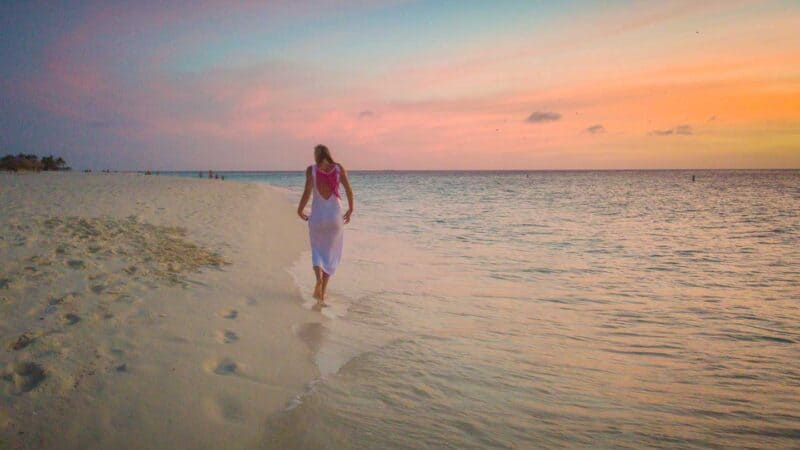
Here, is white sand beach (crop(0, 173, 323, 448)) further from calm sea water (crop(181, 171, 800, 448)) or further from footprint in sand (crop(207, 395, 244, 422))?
calm sea water (crop(181, 171, 800, 448))

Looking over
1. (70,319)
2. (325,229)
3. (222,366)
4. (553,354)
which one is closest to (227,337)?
(222,366)

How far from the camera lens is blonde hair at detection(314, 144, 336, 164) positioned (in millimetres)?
5891

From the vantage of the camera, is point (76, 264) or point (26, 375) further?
point (76, 264)

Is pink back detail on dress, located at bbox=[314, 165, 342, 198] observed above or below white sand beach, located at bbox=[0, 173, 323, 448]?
above

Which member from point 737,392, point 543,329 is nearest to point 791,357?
point 737,392

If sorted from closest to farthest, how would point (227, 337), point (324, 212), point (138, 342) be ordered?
point (138, 342), point (227, 337), point (324, 212)

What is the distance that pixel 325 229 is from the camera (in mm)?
6129

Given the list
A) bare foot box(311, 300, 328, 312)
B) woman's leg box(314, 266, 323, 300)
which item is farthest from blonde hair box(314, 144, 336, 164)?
bare foot box(311, 300, 328, 312)

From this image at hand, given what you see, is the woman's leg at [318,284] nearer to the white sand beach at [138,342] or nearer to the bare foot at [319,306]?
the bare foot at [319,306]

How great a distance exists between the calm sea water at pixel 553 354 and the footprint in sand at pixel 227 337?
30.4 inches

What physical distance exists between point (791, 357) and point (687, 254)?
6794 millimetres

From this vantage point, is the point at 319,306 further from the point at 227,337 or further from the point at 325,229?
the point at 227,337

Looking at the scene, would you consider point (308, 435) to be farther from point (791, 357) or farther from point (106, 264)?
point (791, 357)

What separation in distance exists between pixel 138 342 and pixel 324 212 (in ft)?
9.66
